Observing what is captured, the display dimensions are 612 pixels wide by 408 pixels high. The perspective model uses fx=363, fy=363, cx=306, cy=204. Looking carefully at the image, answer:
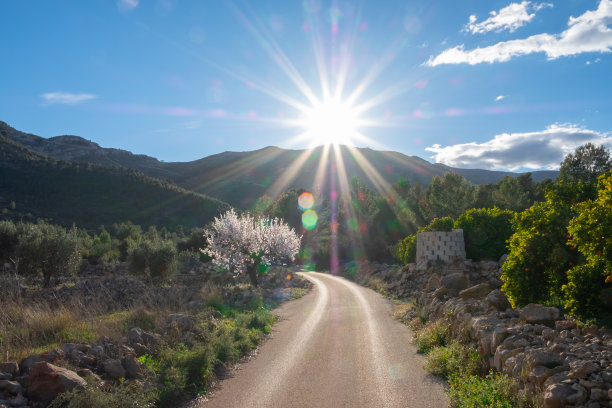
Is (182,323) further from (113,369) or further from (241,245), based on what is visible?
(241,245)

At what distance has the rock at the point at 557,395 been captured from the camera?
5173mm

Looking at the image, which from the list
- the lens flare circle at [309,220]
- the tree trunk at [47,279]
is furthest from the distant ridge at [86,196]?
the tree trunk at [47,279]

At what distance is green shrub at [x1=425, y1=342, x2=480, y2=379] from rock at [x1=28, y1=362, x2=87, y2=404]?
746 centimetres

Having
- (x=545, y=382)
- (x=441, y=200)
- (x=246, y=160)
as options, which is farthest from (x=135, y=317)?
(x=246, y=160)

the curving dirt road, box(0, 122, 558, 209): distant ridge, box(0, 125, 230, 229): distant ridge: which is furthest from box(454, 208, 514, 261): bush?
box(0, 122, 558, 209): distant ridge

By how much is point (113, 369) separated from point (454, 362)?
293 inches

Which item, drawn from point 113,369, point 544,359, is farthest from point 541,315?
point 113,369

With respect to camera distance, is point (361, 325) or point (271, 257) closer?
point (361, 325)

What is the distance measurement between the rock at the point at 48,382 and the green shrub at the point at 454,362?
24.5 ft

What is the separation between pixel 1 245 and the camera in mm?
30906

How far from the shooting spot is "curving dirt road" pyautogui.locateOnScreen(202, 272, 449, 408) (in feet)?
24.4

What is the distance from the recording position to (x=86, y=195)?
64.8 metres

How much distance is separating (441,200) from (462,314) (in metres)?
44.7

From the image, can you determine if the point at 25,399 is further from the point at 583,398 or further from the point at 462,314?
the point at 462,314
